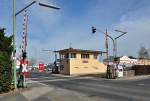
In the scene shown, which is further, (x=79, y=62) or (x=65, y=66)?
(x=65, y=66)

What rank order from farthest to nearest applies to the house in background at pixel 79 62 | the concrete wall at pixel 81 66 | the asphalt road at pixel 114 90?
the house in background at pixel 79 62 → the concrete wall at pixel 81 66 → the asphalt road at pixel 114 90

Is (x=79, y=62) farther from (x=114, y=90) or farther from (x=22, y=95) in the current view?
(x=22, y=95)

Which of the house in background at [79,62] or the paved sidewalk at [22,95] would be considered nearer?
the paved sidewalk at [22,95]

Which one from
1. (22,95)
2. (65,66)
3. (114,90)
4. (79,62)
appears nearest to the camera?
(22,95)

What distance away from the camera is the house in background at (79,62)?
71.2 metres

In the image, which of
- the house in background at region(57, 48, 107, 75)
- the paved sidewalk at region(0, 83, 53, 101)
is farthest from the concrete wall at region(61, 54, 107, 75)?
the paved sidewalk at region(0, 83, 53, 101)

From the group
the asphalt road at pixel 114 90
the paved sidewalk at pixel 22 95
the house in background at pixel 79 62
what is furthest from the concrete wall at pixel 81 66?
the paved sidewalk at pixel 22 95

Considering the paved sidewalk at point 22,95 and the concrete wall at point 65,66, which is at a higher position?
the concrete wall at point 65,66

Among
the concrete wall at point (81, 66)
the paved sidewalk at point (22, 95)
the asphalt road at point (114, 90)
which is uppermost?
the concrete wall at point (81, 66)

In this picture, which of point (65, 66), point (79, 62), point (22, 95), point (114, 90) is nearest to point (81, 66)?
point (79, 62)

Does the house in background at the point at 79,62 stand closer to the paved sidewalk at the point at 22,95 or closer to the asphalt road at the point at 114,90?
the asphalt road at the point at 114,90

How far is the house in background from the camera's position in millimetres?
71188

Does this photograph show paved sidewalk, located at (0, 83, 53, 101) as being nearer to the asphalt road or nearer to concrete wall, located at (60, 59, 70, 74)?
the asphalt road

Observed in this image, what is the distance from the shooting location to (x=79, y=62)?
2854 inches
